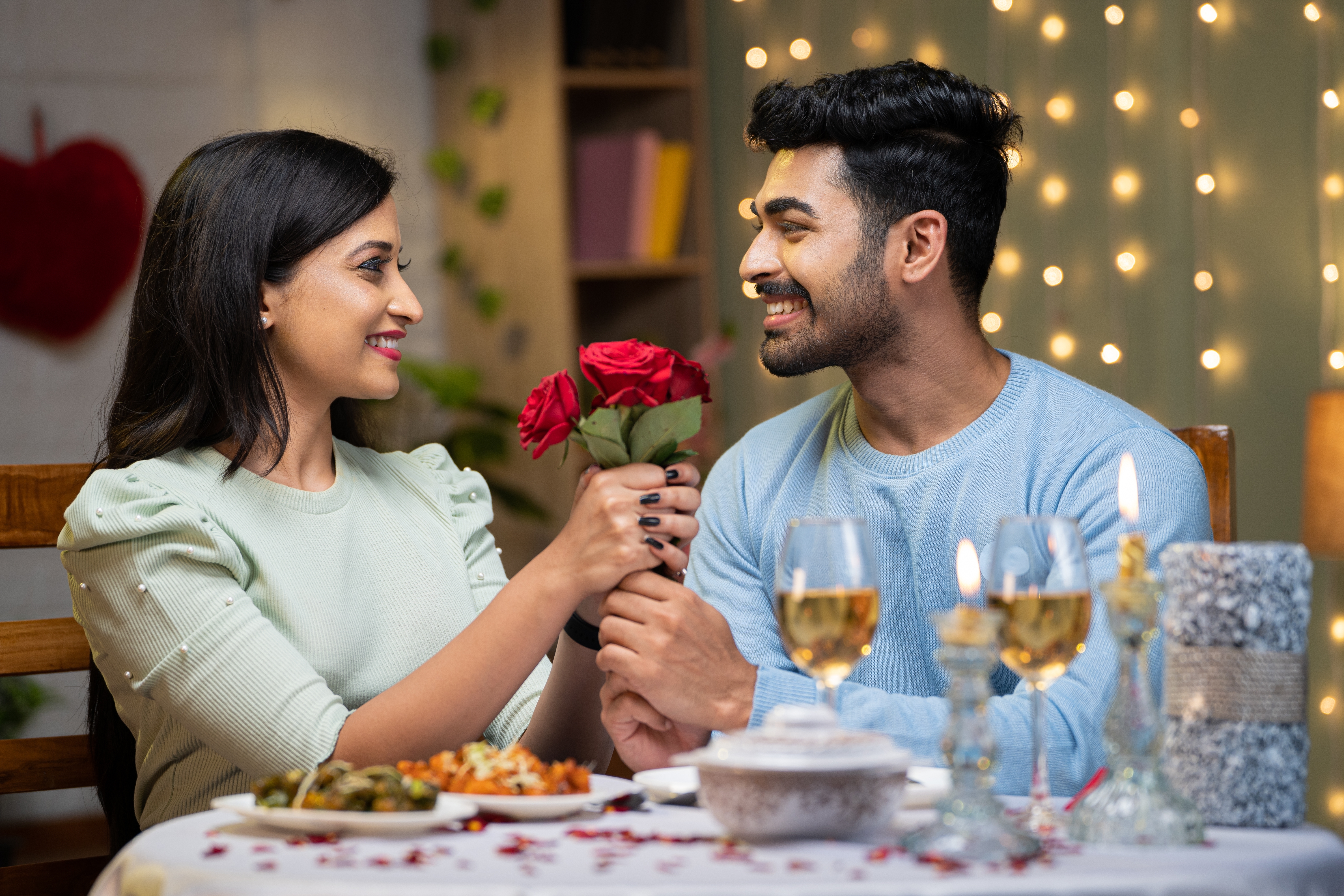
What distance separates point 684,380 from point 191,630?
1.92 ft

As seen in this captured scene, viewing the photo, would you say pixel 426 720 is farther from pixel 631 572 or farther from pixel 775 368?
pixel 775 368

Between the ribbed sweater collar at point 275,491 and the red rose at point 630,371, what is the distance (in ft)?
1.83

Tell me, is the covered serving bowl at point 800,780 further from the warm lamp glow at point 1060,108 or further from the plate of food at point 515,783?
the warm lamp glow at point 1060,108

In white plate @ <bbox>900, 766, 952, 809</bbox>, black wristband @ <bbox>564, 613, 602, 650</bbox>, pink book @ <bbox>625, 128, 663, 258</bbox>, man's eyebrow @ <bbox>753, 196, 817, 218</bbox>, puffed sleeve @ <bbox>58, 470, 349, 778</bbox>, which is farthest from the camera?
pink book @ <bbox>625, 128, 663, 258</bbox>

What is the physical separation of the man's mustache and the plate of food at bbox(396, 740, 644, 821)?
824 millimetres

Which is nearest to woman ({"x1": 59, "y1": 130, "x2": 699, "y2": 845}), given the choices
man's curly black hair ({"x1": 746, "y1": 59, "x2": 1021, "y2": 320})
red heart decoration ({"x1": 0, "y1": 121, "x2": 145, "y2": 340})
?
man's curly black hair ({"x1": 746, "y1": 59, "x2": 1021, "y2": 320})

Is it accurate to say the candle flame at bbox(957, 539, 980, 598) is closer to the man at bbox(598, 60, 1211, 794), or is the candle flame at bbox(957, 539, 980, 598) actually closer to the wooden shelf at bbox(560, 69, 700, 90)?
the man at bbox(598, 60, 1211, 794)

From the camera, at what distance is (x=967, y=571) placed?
0.94 meters

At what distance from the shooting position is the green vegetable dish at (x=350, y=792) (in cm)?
94

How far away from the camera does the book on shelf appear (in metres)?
3.46

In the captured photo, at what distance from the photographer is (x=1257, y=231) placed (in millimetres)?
2420

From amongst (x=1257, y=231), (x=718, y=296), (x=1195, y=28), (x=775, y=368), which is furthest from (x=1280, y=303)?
(x=718, y=296)

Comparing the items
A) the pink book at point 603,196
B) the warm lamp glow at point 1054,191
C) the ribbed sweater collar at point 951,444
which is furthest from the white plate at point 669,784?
the pink book at point 603,196

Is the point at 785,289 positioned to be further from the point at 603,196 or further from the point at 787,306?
the point at 603,196
